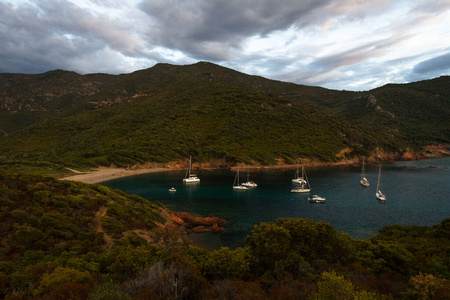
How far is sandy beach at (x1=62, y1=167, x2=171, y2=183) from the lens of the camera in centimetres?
7613

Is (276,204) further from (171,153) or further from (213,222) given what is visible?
(171,153)

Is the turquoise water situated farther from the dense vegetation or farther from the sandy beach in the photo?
the dense vegetation

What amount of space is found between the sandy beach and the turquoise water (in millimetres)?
5486

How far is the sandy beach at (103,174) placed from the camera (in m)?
76.1

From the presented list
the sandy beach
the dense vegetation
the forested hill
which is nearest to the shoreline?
the sandy beach

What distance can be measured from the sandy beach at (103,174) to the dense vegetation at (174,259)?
4930 cm

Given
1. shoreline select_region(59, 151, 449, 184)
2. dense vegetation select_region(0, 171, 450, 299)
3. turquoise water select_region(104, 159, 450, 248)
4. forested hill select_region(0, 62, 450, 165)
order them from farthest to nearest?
forested hill select_region(0, 62, 450, 165) → shoreline select_region(59, 151, 449, 184) → turquoise water select_region(104, 159, 450, 248) → dense vegetation select_region(0, 171, 450, 299)

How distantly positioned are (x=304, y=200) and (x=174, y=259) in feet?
170

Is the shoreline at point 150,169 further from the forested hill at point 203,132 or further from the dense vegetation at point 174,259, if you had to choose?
the dense vegetation at point 174,259

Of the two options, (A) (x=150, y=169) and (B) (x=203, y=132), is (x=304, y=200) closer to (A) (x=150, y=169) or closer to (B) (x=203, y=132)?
(A) (x=150, y=169)

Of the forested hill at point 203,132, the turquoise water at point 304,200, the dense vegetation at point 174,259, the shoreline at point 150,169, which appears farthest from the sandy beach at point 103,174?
the dense vegetation at point 174,259

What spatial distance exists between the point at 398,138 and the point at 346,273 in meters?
195

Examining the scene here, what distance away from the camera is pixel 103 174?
8719 cm

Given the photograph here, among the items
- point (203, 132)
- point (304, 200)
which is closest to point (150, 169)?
point (203, 132)
